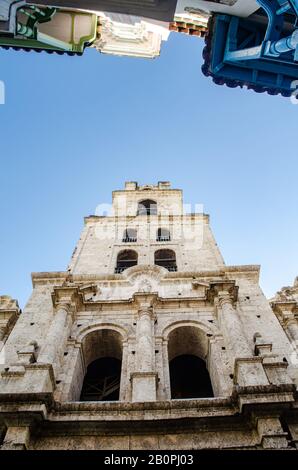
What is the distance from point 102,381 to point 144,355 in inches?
114

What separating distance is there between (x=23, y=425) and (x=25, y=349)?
9.74 feet

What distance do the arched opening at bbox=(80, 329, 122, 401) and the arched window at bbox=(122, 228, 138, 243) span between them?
849 cm

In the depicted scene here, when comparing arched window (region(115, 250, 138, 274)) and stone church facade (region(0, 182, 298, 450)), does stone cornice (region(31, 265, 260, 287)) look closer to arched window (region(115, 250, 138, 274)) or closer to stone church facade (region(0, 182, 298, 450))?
stone church facade (region(0, 182, 298, 450))

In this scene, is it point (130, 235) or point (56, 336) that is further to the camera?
point (130, 235)

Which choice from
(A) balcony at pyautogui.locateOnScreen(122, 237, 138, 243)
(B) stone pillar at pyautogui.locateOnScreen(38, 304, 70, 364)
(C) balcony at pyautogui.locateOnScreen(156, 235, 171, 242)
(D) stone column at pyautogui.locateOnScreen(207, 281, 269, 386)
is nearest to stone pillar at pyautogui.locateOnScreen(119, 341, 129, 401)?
(B) stone pillar at pyautogui.locateOnScreen(38, 304, 70, 364)

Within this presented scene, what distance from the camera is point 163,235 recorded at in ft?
71.9

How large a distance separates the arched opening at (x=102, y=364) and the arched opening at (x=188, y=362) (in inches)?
69.1

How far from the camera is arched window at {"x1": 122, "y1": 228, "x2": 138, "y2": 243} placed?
21094 millimetres

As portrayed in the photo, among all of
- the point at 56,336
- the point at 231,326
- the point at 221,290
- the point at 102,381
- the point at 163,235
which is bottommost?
the point at 56,336

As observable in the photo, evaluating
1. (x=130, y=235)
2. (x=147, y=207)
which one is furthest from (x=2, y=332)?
(x=147, y=207)

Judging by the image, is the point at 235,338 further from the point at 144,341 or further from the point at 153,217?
the point at 153,217

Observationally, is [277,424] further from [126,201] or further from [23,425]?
[126,201]

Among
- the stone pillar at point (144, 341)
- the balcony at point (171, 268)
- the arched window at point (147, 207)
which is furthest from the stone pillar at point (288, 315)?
the arched window at point (147, 207)
